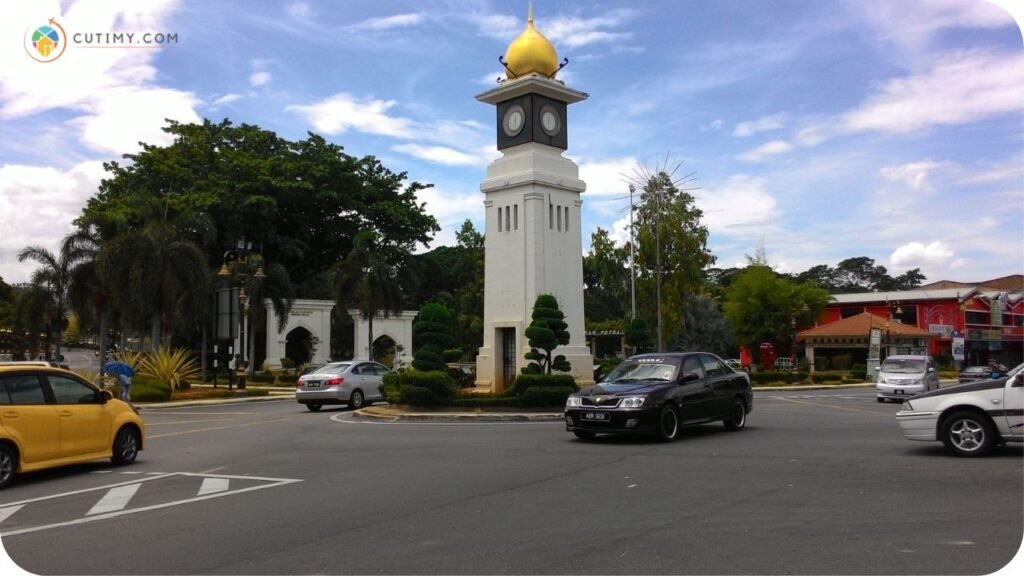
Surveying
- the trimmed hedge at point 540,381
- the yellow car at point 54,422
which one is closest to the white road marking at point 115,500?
the yellow car at point 54,422

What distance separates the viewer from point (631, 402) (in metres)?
14.6

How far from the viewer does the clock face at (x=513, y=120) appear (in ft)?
94.5

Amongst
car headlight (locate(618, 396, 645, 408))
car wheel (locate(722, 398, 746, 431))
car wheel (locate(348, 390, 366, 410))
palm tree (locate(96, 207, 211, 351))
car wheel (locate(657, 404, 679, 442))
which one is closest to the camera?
car headlight (locate(618, 396, 645, 408))

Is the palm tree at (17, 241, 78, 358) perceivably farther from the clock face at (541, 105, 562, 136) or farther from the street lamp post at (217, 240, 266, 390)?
the clock face at (541, 105, 562, 136)

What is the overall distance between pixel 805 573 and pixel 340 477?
684cm

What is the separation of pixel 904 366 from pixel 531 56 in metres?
16.3

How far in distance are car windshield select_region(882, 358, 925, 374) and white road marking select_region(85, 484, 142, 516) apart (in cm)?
2522

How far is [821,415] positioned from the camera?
21.5 meters

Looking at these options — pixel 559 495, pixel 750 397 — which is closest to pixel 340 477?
pixel 559 495

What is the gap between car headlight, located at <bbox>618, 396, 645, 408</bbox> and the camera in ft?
47.8

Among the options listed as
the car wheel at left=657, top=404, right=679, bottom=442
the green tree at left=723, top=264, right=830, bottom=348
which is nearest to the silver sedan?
the car wheel at left=657, top=404, right=679, bottom=442

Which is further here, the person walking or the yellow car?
the person walking

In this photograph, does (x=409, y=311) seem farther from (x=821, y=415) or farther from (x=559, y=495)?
(x=559, y=495)

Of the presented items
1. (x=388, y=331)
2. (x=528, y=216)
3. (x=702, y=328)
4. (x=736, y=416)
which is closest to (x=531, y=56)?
(x=528, y=216)
